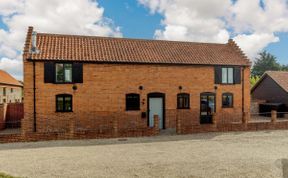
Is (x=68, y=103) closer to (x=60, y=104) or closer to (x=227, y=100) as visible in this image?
(x=60, y=104)

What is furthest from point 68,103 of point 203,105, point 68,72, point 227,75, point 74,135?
point 227,75

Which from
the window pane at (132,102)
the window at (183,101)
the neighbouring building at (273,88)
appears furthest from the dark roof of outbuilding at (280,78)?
the window pane at (132,102)

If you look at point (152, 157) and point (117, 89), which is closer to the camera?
point (152, 157)

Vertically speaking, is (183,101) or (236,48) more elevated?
(236,48)

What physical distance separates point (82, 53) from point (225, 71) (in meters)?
11.7

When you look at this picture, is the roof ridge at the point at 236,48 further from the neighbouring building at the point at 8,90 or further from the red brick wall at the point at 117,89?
the neighbouring building at the point at 8,90

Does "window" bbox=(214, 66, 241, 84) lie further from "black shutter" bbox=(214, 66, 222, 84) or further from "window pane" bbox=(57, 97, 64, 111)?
"window pane" bbox=(57, 97, 64, 111)

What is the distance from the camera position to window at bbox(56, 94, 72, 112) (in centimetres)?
1498

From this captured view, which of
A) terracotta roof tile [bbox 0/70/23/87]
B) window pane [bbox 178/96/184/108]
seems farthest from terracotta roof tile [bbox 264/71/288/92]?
terracotta roof tile [bbox 0/70/23/87]

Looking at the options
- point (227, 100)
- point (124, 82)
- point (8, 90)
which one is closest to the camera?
point (124, 82)

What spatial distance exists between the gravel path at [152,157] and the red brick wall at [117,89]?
11.2 feet

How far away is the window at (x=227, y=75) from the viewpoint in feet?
58.9

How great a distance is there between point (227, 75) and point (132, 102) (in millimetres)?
8452

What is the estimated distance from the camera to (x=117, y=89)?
1585 cm
